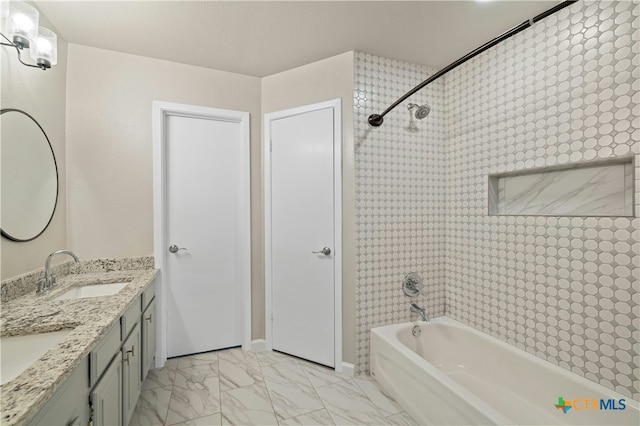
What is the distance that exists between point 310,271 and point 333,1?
1.87m

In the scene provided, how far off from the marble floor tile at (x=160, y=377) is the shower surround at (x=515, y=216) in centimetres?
144

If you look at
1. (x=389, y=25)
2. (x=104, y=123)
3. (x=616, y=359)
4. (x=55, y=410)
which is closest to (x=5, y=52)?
(x=104, y=123)

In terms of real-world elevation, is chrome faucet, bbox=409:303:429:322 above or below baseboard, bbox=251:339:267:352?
above

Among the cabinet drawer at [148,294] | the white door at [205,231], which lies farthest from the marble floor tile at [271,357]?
the cabinet drawer at [148,294]

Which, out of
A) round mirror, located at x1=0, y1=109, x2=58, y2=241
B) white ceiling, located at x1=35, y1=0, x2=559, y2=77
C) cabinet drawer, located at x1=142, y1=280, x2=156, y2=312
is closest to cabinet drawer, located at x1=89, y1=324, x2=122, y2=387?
cabinet drawer, located at x1=142, y1=280, x2=156, y2=312

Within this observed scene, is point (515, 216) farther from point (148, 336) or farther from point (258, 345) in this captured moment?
point (148, 336)

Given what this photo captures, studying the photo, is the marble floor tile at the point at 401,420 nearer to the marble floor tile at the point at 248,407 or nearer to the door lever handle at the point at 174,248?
the marble floor tile at the point at 248,407

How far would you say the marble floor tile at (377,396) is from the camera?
172 centimetres

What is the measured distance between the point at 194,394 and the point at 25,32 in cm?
227

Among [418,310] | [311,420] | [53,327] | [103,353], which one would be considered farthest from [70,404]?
[418,310]

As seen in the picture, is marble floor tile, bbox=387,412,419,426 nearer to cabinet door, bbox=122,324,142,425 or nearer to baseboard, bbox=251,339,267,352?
baseboard, bbox=251,339,267,352

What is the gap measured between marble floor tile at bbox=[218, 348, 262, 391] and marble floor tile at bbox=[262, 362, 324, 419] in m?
0.09

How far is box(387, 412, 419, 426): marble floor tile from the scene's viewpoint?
161cm

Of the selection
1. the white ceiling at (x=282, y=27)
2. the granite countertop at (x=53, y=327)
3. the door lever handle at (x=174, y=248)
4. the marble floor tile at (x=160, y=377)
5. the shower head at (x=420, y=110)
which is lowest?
the marble floor tile at (x=160, y=377)
